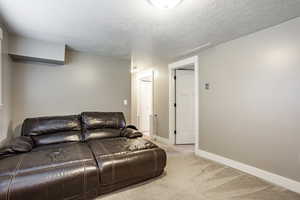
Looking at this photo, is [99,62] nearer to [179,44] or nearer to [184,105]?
[179,44]

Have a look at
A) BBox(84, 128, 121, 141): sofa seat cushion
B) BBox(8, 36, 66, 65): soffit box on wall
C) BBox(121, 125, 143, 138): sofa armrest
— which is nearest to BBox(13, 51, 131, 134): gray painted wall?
BBox(8, 36, 66, 65): soffit box on wall

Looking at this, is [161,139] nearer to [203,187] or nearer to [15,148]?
[203,187]

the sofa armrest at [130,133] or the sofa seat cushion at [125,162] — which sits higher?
the sofa armrest at [130,133]

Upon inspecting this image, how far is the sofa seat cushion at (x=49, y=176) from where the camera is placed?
1393mm

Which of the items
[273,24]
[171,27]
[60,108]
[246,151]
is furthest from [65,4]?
[246,151]

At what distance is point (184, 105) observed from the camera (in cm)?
416

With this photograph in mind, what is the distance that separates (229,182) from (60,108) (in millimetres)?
3347

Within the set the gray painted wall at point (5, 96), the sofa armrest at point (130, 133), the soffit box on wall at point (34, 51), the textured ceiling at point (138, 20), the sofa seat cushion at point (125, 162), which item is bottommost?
the sofa seat cushion at point (125, 162)

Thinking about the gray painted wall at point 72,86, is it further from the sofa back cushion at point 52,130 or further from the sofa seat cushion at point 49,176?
the sofa seat cushion at point 49,176

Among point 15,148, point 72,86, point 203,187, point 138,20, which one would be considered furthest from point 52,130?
point 203,187

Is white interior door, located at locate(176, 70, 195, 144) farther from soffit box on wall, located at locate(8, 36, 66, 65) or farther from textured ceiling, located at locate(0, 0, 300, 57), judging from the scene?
soffit box on wall, located at locate(8, 36, 66, 65)

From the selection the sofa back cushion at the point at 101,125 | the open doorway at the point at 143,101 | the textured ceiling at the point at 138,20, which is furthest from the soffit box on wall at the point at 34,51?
the open doorway at the point at 143,101

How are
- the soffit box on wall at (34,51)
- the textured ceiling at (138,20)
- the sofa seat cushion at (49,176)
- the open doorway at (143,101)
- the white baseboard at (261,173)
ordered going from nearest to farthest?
the sofa seat cushion at (49,176) < the textured ceiling at (138,20) < the white baseboard at (261,173) < the soffit box on wall at (34,51) < the open doorway at (143,101)

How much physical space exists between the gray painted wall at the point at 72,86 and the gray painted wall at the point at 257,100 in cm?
215
